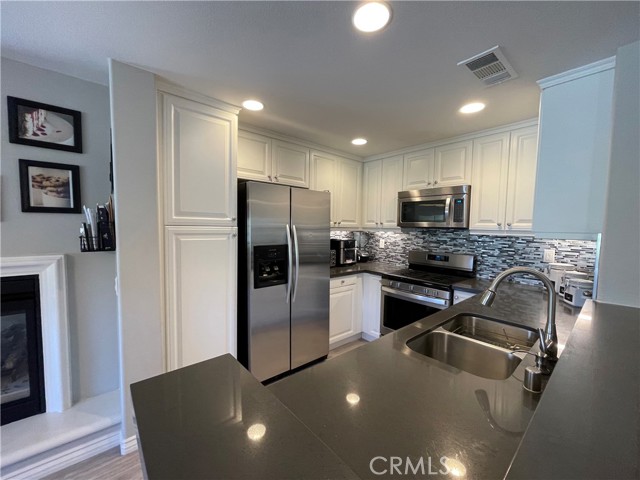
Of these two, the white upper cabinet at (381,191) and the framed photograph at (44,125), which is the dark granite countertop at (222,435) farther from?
the white upper cabinet at (381,191)

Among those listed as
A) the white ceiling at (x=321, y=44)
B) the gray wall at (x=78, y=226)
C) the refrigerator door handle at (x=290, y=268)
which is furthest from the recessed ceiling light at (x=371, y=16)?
→ the gray wall at (x=78, y=226)

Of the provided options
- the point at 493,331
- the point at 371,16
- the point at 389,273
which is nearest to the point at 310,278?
the point at 389,273

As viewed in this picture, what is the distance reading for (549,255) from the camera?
2328 millimetres

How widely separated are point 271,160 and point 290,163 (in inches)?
9.2

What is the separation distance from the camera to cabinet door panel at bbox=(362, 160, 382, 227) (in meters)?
3.36

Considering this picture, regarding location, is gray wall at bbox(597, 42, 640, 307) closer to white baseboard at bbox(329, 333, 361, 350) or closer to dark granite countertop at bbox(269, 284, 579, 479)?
dark granite countertop at bbox(269, 284, 579, 479)

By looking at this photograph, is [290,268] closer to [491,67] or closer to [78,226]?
[78,226]

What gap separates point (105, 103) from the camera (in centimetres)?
183

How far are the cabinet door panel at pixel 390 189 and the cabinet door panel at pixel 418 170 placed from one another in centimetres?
8

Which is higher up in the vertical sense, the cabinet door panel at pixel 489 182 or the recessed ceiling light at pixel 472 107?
the recessed ceiling light at pixel 472 107

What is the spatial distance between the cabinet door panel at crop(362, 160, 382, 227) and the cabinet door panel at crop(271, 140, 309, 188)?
3.16 ft

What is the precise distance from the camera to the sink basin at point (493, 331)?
4.38ft

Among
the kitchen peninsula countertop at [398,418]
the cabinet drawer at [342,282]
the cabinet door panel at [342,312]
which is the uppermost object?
the kitchen peninsula countertop at [398,418]

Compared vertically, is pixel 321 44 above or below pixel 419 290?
above
